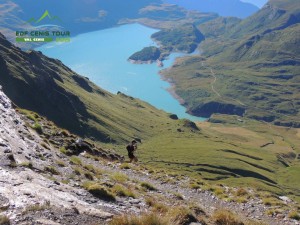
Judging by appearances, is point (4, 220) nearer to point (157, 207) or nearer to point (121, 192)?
point (157, 207)

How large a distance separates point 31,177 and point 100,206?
13.7 ft

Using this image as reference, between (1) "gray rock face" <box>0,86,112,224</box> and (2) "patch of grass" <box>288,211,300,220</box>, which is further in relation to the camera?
(2) "patch of grass" <box>288,211,300,220</box>

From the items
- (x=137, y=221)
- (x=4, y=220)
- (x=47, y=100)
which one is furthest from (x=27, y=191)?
(x=47, y=100)

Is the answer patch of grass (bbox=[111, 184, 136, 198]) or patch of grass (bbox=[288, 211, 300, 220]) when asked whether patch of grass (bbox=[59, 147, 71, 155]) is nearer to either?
patch of grass (bbox=[111, 184, 136, 198])

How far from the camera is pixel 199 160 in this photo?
633 ft

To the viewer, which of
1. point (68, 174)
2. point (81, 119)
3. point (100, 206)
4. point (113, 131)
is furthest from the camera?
Result: point (113, 131)

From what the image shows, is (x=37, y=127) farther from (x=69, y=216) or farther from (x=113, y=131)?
(x=113, y=131)

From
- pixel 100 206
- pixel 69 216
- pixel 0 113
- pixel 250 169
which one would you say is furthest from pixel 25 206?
pixel 250 169

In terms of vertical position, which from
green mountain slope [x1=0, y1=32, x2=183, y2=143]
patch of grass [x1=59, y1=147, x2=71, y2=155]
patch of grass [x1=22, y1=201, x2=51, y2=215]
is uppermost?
green mountain slope [x1=0, y1=32, x2=183, y2=143]

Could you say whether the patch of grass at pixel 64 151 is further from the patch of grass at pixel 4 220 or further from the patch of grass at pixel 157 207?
the patch of grass at pixel 4 220

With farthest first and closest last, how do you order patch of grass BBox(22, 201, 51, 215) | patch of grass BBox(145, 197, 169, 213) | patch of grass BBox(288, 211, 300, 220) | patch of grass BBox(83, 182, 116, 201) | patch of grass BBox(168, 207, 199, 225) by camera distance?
patch of grass BBox(288, 211, 300, 220)
patch of grass BBox(83, 182, 116, 201)
patch of grass BBox(145, 197, 169, 213)
patch of grass BBox(168, 207, 199, 225)
patch of grass BBox(22, 201, 51, 215)

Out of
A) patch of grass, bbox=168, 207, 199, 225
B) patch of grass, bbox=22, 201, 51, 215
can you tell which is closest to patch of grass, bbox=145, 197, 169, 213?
patch of grass, bbox=168, 207, 199, 225

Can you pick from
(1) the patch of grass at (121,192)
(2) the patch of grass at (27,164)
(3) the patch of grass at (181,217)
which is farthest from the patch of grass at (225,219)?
(2) the patch of grass at (27,164)

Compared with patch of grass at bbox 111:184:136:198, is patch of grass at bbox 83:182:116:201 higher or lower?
lower
